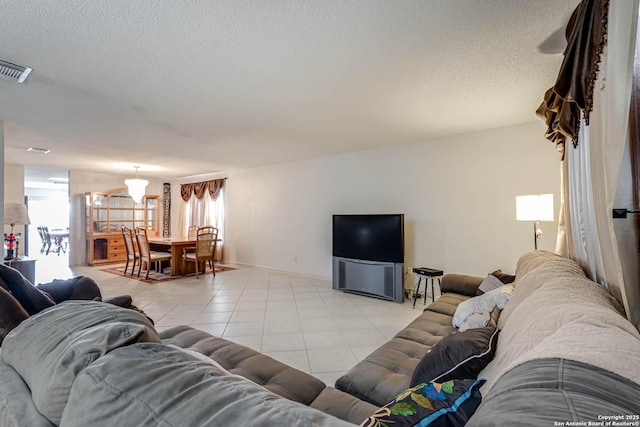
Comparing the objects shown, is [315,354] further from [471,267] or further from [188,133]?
[188,133]

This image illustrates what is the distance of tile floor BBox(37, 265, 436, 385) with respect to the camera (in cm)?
263

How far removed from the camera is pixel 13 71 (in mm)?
2162

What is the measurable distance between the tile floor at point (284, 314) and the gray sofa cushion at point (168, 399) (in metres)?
1.78

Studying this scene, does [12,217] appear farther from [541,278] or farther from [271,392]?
[541,278]

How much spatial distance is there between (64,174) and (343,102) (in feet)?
27.7

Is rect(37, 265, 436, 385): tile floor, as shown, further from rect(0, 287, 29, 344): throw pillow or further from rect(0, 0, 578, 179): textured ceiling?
rect(0, 0, 578, 179): textured ceiling

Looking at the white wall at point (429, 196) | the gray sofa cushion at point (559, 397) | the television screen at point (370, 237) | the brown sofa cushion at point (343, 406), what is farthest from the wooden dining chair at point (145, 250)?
the gray sofa cushion at point (559, 397)

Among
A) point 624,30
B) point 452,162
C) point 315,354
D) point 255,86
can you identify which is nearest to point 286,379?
point 315,354

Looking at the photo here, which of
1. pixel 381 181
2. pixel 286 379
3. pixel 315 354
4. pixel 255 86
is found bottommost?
pixel 315 354

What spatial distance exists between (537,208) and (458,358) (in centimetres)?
244

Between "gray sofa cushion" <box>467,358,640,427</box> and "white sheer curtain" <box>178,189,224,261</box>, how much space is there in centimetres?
701

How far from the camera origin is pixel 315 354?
257cm

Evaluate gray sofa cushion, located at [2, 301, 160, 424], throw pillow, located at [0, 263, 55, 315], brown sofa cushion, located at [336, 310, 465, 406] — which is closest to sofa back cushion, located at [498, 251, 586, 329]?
brown sofa cushion, located at [336, 310, 465, 406]

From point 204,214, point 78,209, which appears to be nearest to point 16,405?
point 204,214
